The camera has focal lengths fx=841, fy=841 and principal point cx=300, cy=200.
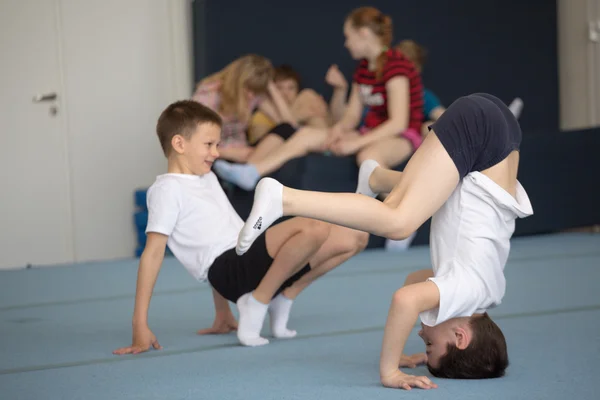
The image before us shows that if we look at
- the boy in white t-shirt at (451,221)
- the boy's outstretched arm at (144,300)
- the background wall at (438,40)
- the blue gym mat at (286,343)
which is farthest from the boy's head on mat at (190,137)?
the background wall at (438,40)

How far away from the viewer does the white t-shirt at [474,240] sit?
167 cm

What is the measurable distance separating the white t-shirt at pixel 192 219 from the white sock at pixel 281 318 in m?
0.20

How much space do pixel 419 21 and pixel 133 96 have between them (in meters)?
1.88

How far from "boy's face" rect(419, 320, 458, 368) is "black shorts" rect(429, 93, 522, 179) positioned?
1.02 feet

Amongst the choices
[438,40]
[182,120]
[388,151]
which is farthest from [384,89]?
[182,120]

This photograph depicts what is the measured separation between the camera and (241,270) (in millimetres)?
2133

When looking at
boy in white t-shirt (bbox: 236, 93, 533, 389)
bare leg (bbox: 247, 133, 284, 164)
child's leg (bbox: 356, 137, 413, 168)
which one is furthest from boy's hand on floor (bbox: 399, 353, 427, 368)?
bare leg (bbox: 247, 133, 284, 164)

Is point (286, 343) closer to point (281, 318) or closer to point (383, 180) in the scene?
point (281, 318)

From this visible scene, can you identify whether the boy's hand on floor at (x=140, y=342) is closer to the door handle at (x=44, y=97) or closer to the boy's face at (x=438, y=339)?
the boy's face at (x=438, y=339)

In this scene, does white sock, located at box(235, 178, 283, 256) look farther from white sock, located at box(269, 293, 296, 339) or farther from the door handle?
the door handle

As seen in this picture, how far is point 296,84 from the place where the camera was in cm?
487

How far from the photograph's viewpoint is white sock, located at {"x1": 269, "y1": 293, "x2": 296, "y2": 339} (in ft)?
7.18

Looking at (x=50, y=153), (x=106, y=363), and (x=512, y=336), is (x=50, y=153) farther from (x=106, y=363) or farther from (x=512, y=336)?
(x=512, y=336)

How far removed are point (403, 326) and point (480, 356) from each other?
178 mm
